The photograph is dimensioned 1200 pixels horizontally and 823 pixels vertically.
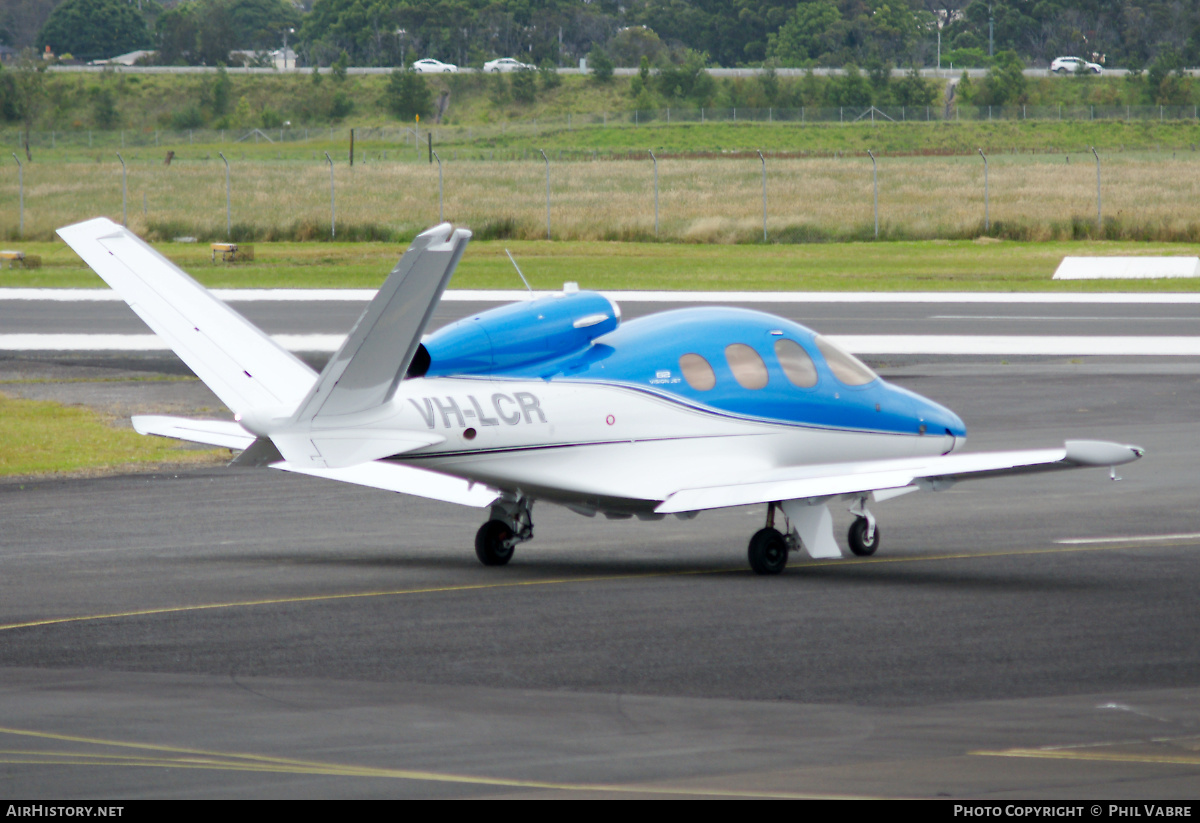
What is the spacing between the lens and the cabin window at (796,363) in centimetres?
1655

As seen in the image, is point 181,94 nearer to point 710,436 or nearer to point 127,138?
point 127,138

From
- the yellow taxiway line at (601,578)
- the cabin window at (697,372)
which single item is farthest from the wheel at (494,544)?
the cabin window at (697,372)

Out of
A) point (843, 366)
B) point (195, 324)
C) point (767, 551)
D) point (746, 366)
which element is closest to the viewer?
point (195, 324)

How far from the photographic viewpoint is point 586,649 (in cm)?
1260

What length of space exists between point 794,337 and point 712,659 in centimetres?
531

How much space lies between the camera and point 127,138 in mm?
150875

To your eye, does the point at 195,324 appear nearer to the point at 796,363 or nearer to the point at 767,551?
the point at 767,551

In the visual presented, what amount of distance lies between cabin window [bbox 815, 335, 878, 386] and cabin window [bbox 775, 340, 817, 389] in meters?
0.25

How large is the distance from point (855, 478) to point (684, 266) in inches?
1743

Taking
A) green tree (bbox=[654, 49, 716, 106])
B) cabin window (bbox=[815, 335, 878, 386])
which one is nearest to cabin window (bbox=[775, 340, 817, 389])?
cabin window (bbox=[815, 335, 878, 386])

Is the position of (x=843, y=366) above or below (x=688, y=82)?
above

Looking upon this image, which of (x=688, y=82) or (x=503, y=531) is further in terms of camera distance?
(x=688, y=82)

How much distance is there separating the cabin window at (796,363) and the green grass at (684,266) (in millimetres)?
34151

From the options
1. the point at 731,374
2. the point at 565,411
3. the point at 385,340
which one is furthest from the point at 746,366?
the point at 385,340
